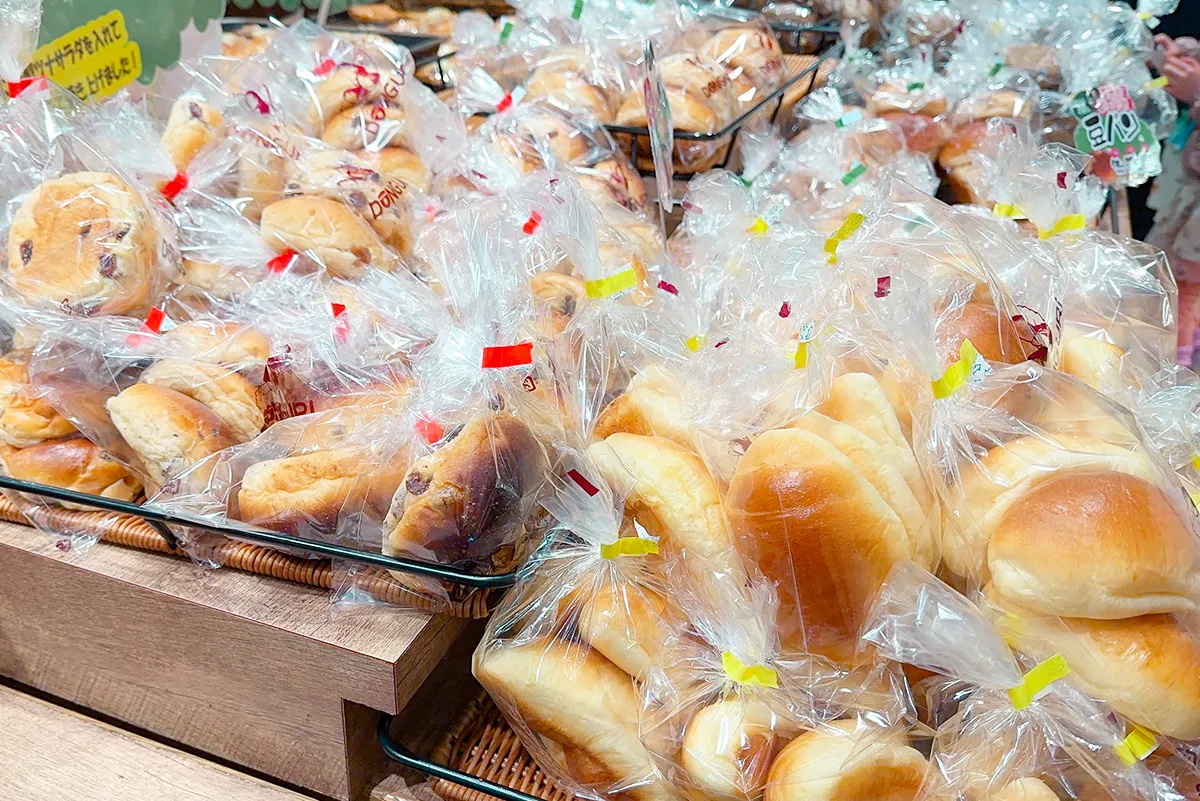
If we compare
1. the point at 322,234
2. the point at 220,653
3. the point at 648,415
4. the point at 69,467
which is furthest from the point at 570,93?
the point at 220,653

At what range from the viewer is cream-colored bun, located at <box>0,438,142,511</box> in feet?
3.32

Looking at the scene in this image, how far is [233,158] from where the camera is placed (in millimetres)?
1379

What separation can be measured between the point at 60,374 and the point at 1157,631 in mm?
1157

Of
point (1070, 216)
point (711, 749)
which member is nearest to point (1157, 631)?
point (711, 749)

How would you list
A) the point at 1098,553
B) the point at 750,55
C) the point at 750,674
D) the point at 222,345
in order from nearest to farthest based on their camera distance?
1. the point at 1098,553
2. the point at 750,674
3. the point at 222,345
4. the point at 750,55

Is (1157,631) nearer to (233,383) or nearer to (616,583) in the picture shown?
(616,583)

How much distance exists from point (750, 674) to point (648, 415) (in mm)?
287

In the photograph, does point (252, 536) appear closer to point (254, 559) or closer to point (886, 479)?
point (254, 559)

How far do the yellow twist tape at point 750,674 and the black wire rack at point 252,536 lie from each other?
0.73 ft

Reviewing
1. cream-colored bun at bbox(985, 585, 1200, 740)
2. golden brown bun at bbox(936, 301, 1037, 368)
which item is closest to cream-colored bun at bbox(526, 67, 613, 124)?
golden brown bun at bbox(936, 301, 1037, 368)

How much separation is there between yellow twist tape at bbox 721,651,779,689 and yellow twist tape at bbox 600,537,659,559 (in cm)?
13

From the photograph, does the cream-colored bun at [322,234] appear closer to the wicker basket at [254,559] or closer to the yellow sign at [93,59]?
the wicker basket at [254,559]

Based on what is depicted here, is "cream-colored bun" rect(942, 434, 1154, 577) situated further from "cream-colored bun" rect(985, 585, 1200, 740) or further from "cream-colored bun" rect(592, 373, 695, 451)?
"cream-colored bun" rect(592, 373, 695, 451)

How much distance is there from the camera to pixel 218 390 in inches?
40.9
